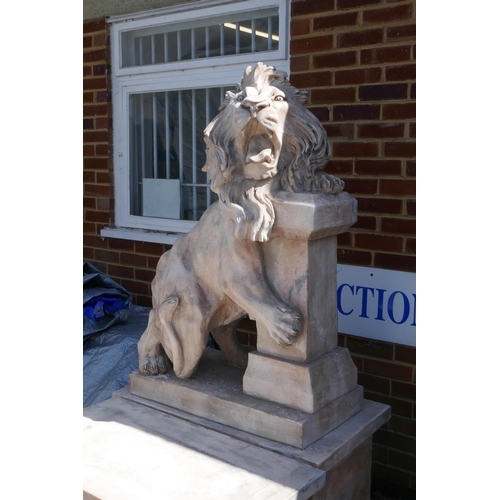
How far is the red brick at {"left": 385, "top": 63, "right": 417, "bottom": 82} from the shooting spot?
9.29ft

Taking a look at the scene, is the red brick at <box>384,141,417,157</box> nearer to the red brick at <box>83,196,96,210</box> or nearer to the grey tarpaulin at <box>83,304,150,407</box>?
the grey tarpaulin at <box>83,304,150,407</box>

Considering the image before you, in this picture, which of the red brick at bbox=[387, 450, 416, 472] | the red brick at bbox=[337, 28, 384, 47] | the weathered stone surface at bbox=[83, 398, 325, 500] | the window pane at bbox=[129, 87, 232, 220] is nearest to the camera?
the weathered stone surface at bbox=[83, 398, 325, 500]

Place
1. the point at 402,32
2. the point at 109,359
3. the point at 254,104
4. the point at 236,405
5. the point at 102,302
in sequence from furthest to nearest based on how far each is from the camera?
the point at 102,302 → the point at 109,359 → the point at 402,32 → the point at 236,405 → the point at 254,104

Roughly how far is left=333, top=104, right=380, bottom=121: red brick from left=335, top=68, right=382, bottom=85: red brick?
118 mm

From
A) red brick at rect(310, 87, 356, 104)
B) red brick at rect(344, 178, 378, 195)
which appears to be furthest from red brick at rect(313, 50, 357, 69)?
red brick at rect(344, 178, 378, 195)

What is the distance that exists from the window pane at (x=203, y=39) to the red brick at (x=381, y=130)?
2.46 feet

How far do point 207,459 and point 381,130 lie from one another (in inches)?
68.9

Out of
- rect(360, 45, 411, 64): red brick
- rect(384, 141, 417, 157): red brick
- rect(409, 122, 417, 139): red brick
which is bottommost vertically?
rect(384, 141, 417, 157): red brick

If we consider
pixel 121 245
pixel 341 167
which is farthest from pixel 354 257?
pixel 121 245

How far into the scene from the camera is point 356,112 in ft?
9.95

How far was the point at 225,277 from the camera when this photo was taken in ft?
7.27

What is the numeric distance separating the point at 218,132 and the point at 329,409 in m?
1.05

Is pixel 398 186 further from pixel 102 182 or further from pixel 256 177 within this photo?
pixel 102 182

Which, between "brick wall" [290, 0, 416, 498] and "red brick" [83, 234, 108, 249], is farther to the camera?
"red brick" [83, 234, 108, 249]
